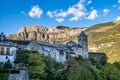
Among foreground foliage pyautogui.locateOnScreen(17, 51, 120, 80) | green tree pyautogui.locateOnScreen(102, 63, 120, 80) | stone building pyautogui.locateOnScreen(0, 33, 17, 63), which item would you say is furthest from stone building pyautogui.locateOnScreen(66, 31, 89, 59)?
stone building pyautogui.locateOnScreen(0, 33, 17, 63)

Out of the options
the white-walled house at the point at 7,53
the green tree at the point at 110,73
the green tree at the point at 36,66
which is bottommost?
the green tree at the point at 110,73

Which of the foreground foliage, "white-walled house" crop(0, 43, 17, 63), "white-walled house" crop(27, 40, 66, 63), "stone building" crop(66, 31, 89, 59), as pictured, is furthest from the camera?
"stone building" crop(66, 31, 89, 59)

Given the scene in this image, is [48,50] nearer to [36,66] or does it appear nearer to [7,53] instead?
[36,66]

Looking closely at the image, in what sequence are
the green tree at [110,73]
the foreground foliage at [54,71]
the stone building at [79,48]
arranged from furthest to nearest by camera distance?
the stone building at [79,48]
the green tree at [110,73]
the foreground foliage at [54,71]

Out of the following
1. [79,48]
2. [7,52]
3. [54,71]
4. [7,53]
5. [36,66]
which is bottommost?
[54,71]

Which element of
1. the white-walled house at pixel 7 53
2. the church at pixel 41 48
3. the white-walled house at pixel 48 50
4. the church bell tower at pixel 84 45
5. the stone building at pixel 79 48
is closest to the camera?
the white-walled house at pixel 7 53

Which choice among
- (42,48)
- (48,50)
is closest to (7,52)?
(42,48)

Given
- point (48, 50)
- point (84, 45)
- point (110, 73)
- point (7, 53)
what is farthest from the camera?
point (84, 45)

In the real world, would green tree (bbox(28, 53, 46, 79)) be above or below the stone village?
below

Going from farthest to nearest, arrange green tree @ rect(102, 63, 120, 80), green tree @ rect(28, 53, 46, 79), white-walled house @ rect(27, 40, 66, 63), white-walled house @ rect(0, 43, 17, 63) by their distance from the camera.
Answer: white-walled house @ rect(27, 40, 66, 63) → green tree @ rect(102, 63, 120, 80) → white-walled house @ rect(0, 43, 17, 63) → green tree @ rect(28, 53, 46, 79)

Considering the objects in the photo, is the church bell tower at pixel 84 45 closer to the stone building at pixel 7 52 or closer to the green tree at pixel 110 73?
the green tree at pixel 110 73

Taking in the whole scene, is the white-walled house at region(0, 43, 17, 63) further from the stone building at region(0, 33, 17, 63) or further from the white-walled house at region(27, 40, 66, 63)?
the white-walled house at region(27, 40, 66, 63)

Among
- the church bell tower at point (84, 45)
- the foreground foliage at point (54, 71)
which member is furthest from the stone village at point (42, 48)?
the foreground foliage at point (54, 71)

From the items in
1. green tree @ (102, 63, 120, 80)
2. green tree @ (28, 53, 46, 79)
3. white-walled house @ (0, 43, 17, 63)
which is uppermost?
white-walled house @ (0, 43, 17, 63)
